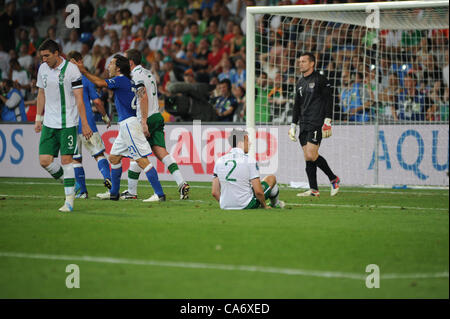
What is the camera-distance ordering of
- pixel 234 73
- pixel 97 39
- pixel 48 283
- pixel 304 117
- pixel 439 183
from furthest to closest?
pixel 97 39, pixel 234 73, pixel 439 183, pixel 304 117, pixel 48 283

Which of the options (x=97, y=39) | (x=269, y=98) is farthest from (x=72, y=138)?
(x=97, y=39)

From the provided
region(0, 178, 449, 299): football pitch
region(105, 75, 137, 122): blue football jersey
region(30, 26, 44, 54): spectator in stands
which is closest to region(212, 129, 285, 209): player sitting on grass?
region(0, 178, 449, 299): football pitch

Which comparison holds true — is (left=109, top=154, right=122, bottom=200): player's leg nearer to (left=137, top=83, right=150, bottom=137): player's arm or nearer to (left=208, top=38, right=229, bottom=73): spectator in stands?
(left=137, top=83, right=150, bottom=137): player's arm

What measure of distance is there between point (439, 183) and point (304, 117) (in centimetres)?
351

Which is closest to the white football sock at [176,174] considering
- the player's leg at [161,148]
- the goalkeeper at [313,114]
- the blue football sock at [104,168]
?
the player's leg at [161,148]

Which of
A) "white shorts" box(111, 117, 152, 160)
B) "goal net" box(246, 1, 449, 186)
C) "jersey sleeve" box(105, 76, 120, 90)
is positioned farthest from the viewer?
"goal net" box(246, 1, 449, 186)

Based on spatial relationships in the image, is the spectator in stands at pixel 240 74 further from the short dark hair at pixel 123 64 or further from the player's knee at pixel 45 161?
the player's knee at pixel 45 161

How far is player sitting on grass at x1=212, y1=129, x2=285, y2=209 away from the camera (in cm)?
1048

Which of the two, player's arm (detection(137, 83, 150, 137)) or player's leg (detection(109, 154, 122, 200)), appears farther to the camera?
player's leg (detection(109, 154, 122, 200))

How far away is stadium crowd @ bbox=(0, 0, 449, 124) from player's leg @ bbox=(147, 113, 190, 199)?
3734mm

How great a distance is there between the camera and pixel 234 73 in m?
19.2

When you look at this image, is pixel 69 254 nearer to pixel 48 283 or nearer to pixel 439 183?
pixel 48 283

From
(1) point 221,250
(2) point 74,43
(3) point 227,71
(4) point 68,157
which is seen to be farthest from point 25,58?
(1) point 221,250

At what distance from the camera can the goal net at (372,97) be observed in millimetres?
15680
